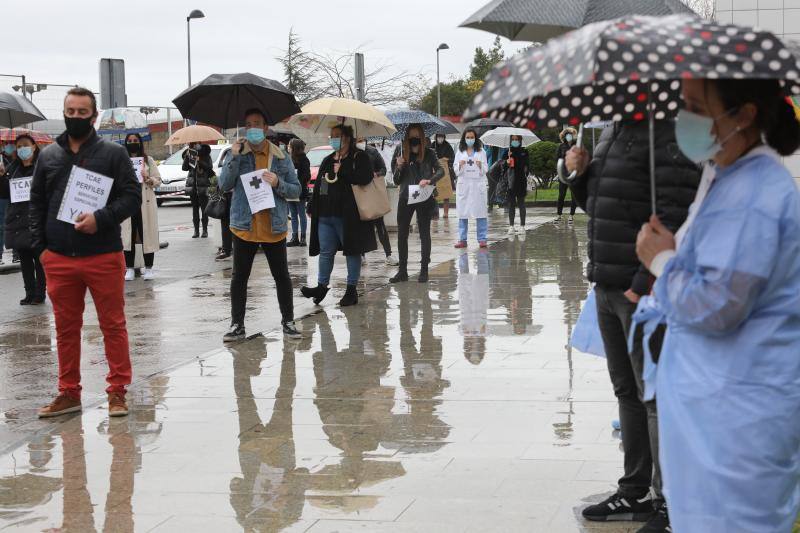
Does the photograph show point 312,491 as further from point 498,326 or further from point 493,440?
point 498,326

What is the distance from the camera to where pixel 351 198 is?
11.3m

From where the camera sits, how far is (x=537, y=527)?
4.86 m

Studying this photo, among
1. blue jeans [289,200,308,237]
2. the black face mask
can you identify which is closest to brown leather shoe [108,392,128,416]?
the black face mask

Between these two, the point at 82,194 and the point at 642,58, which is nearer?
the point at 642,58

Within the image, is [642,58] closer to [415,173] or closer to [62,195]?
[62,195]

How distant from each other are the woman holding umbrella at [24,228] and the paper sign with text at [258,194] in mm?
3807

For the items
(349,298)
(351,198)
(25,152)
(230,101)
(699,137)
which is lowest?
(349,298)

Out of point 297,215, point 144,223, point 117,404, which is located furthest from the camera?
point 297,215

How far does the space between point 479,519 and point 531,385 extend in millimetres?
2712

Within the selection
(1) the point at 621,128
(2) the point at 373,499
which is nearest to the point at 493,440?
(2) the point at 373,499

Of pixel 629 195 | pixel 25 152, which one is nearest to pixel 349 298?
pixel 25 152

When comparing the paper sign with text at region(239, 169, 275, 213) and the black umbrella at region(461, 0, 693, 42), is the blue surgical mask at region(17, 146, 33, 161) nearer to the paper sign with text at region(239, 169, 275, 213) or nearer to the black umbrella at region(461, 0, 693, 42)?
the paper sign with text at region(239, 169, 275, 213)

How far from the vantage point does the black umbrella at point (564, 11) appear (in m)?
5.26

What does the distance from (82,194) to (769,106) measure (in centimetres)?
476
